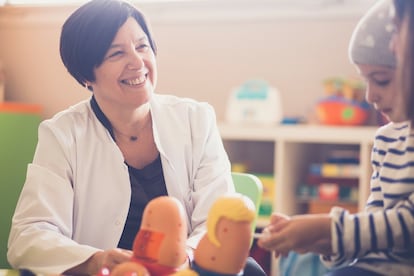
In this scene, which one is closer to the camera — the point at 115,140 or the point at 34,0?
the point at 115,140

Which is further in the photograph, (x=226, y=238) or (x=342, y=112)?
(x=342, y=112)

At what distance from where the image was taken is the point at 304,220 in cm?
83

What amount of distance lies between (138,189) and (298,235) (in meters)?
0.61

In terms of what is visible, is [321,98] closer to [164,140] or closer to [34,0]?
[164,140]

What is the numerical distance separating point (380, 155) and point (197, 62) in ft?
5.68

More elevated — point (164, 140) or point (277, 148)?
point (164, 140)

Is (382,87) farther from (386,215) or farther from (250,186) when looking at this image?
(250,186)

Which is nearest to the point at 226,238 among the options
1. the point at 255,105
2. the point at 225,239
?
the point at 225,239

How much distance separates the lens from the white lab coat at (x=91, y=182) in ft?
4.07

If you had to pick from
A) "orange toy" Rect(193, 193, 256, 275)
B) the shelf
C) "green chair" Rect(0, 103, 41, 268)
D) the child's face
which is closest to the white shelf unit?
the shelf

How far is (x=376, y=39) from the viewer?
879 millimetres

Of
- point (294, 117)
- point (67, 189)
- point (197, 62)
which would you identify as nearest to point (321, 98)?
point (294, 117)

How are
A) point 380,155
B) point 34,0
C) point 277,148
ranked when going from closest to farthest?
point 380,155 < point 277,148 < point 34,0

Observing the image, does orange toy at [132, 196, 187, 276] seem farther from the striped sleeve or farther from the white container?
the white container
